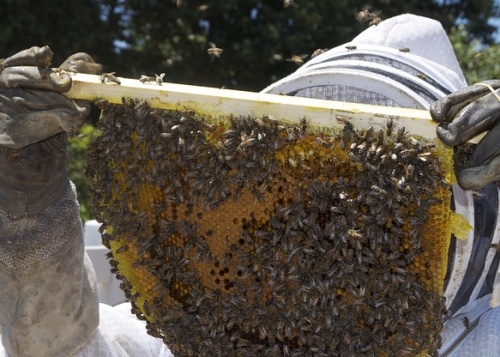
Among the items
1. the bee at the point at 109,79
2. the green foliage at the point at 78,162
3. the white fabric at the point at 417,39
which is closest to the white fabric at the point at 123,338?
the bee at the point at 109,79

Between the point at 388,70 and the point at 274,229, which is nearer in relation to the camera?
the point at 274,229

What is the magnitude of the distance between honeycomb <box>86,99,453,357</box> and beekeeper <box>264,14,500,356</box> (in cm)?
14

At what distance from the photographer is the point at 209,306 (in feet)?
9.59

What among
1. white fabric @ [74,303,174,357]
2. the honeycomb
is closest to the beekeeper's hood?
the honeycomb

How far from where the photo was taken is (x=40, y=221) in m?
3.02

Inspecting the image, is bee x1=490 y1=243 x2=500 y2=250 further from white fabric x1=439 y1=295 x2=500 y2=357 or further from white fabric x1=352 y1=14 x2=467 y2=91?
white fabric x1=352 y1=14 x2=467 y2=91

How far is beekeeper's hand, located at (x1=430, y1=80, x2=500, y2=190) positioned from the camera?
2.52 m

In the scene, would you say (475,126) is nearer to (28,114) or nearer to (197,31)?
(28,114)

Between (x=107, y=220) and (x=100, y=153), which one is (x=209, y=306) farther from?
(x=100, y=153)

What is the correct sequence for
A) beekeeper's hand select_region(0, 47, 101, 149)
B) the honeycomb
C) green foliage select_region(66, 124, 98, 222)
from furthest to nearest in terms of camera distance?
green foliage select_region(66, 124, 98, 222), beekeeper's hand select_region(0, 47, 101, 149), the honeycomb

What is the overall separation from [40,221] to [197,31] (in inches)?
548

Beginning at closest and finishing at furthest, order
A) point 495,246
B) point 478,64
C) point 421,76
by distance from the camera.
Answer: point 495,246 → point 421,76 → point 478,64

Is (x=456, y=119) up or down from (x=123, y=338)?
up

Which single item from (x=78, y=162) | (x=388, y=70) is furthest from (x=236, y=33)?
(x=388, y=70)
